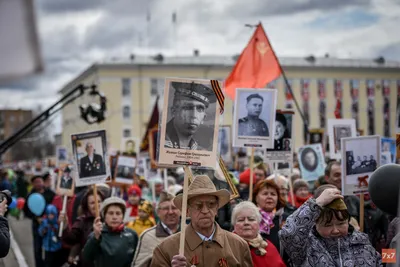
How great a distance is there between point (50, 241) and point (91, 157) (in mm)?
2953

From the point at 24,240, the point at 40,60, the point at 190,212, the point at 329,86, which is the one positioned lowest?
the point at 24,240

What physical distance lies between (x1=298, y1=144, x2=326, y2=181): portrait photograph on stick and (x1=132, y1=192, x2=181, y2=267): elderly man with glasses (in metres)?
5.45

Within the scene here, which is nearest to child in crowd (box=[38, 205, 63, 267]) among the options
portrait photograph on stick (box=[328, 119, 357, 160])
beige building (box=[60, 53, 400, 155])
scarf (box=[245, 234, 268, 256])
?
portrait photograph on stick (box=[328, 119, 357, 160])

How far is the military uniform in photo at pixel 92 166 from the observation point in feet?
26.0

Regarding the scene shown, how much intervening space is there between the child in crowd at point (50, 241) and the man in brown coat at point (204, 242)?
628 cm

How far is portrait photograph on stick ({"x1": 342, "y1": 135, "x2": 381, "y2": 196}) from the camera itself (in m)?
6.30

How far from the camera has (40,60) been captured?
115 centimetres

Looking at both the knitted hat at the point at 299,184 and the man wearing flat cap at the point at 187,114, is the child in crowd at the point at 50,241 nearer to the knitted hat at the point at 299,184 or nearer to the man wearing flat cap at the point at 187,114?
the knitted hat at the point at 299,184

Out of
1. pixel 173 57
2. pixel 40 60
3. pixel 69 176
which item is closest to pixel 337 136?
pixel 69 176

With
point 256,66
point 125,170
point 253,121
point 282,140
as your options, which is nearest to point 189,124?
point 253,121

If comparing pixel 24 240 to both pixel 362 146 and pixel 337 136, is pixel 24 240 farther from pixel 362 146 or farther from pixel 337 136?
pixel 362 146

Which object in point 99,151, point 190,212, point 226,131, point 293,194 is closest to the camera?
point 190,212

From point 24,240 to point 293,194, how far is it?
11968 mm

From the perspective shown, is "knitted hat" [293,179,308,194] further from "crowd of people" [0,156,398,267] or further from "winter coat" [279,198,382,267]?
"winter coat" [279,198,382,267]
